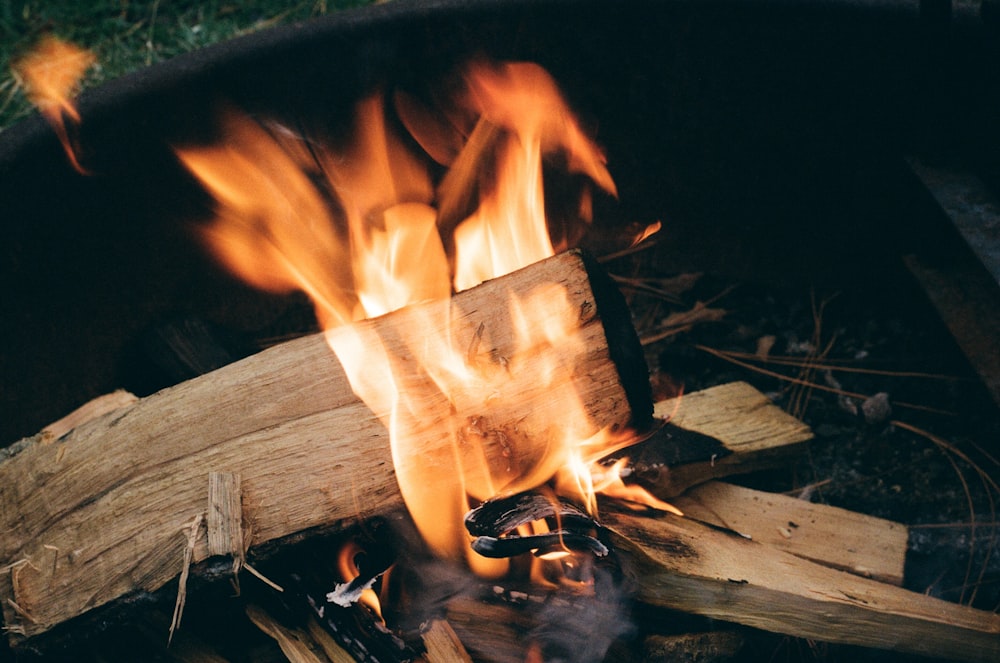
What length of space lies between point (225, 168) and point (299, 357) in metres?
0.79

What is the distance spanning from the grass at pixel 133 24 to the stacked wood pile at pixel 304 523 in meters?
2.24

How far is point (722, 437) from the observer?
1.69 meters

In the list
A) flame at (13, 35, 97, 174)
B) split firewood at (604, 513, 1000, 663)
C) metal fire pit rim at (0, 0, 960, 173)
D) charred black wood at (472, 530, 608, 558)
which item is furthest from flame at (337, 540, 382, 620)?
flame at (13, 35, 97, 174)

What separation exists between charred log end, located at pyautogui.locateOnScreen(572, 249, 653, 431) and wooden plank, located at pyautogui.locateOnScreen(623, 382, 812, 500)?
8.5 inches

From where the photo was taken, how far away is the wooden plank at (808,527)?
5.08 feet

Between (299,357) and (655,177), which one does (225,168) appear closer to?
(299,357)

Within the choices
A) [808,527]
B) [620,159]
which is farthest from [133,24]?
[808,527]

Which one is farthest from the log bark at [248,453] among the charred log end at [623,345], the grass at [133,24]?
the grass at [133,24]

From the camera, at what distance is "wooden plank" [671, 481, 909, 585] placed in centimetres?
155

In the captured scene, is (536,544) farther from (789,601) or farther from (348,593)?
(789,601)

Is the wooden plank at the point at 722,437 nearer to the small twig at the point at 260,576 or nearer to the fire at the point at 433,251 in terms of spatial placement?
the fire at the point at 433,251

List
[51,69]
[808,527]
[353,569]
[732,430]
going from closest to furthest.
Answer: [353,569] → [808,527] → [732,430] → [51,69]

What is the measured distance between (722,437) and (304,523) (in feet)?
3.15

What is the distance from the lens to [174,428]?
4.37 feet
